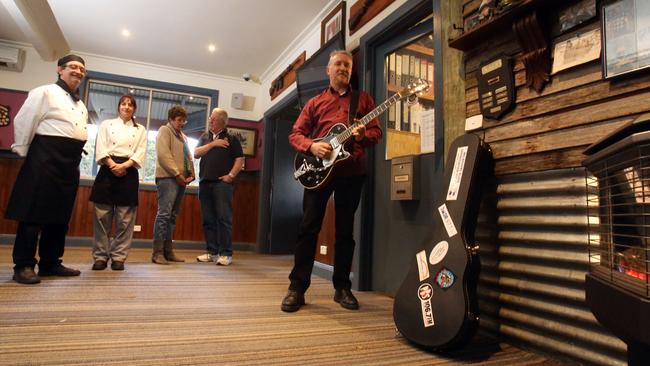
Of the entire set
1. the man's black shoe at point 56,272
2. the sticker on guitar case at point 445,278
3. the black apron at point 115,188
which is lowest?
the man's black shoe at point 56,272

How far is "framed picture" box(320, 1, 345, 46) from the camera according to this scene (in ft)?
10.6

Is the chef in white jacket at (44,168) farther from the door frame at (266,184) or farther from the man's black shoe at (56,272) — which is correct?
the door frame at (266,184)

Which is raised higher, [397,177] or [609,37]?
[609,37]

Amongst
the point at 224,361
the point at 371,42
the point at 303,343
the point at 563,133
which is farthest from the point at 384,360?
the point at 371,42

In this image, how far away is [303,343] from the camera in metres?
1.34

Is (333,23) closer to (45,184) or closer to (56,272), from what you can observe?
(45,184)

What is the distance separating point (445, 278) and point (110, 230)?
257cm

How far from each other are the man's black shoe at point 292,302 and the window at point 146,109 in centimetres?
388

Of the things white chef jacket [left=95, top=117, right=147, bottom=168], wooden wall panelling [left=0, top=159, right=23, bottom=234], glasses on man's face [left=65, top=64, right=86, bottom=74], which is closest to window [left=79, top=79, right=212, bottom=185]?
wooden wall panelling [left=0, top=159, right=23, bottom=234]

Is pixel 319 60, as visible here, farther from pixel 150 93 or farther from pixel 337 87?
pixel 150 93

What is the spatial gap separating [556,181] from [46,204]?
2.68 meters

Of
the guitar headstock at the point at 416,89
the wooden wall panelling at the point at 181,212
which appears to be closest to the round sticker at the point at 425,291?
the guitar headstock at the point at 416,89

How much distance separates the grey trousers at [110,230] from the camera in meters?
2.75

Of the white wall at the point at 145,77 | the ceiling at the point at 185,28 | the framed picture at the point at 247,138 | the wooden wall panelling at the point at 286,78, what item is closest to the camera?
the ceiling at the point at 185,28
